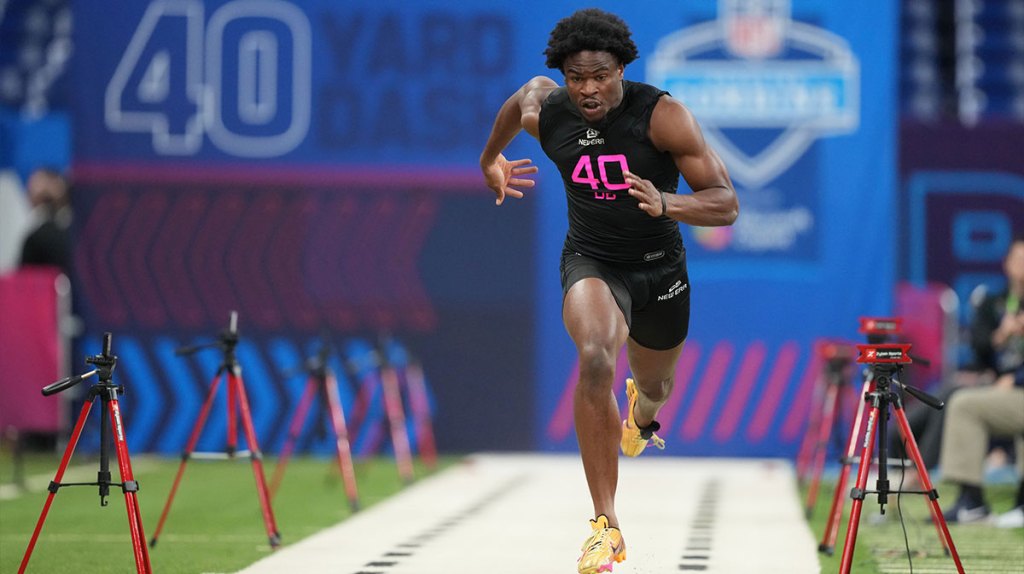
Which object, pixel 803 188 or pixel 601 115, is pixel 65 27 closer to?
pixel 803 188

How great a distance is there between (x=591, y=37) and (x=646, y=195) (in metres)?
0.73

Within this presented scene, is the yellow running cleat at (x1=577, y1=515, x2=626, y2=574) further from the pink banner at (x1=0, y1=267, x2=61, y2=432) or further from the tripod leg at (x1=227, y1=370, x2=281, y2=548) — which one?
the pink banner at (x1=0, y1=267, x2=61, y2=432)

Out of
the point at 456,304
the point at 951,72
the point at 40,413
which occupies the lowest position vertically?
the point at 40,413

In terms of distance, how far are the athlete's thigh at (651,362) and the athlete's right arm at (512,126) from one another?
0.94 metres

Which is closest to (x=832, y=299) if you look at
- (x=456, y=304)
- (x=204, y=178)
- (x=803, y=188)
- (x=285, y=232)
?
(x=803, y=188)

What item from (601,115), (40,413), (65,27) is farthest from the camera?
(65,27)

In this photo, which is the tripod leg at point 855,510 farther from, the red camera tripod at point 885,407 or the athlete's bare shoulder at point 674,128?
the athlete's bare shoulder at point 674,128

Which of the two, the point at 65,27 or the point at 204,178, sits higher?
the point at 65,27

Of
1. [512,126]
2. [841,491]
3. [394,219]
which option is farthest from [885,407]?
[394,219]

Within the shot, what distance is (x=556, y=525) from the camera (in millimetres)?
8016

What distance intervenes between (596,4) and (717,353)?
309 centimetres

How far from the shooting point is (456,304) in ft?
39.3

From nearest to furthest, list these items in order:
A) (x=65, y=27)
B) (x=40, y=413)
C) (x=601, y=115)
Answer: (x=601, y=115), (x=40, y=413), (x=65, y=27)

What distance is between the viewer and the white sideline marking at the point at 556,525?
6.54 meters
